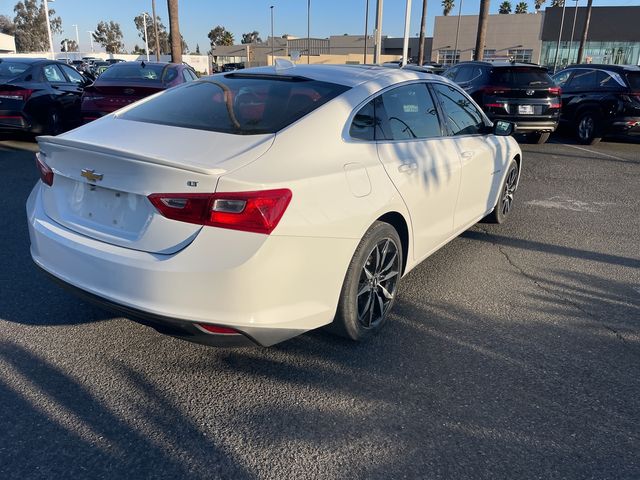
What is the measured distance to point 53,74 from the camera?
10.2 meters

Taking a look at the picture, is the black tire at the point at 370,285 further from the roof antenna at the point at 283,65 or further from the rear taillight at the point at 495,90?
the rear taillight at the point at 495,90

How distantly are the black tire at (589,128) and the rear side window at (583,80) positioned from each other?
2.04 feet

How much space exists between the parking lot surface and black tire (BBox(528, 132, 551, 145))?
8.18 metres

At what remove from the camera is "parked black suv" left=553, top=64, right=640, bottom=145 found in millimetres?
10789

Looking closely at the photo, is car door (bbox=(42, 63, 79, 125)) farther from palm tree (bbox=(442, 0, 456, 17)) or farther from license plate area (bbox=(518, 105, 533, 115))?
palm tree (bbox=(442, 0, 456, 17))

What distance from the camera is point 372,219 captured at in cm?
304

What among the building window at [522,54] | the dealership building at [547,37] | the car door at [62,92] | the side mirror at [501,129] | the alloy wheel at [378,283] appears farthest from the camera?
the building window at [522,54]

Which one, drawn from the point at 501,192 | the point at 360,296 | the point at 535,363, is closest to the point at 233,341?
the point at 360,296

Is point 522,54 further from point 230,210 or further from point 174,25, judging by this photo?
point 230,210

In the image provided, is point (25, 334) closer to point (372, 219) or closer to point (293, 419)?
point (293, 419)

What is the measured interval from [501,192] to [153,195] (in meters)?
3.99

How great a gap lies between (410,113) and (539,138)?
9.31 metres

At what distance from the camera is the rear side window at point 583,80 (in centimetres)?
1170

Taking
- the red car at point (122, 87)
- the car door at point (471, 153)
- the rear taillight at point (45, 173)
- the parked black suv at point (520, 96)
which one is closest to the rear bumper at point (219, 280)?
the rear taillight at point (45, 173)
